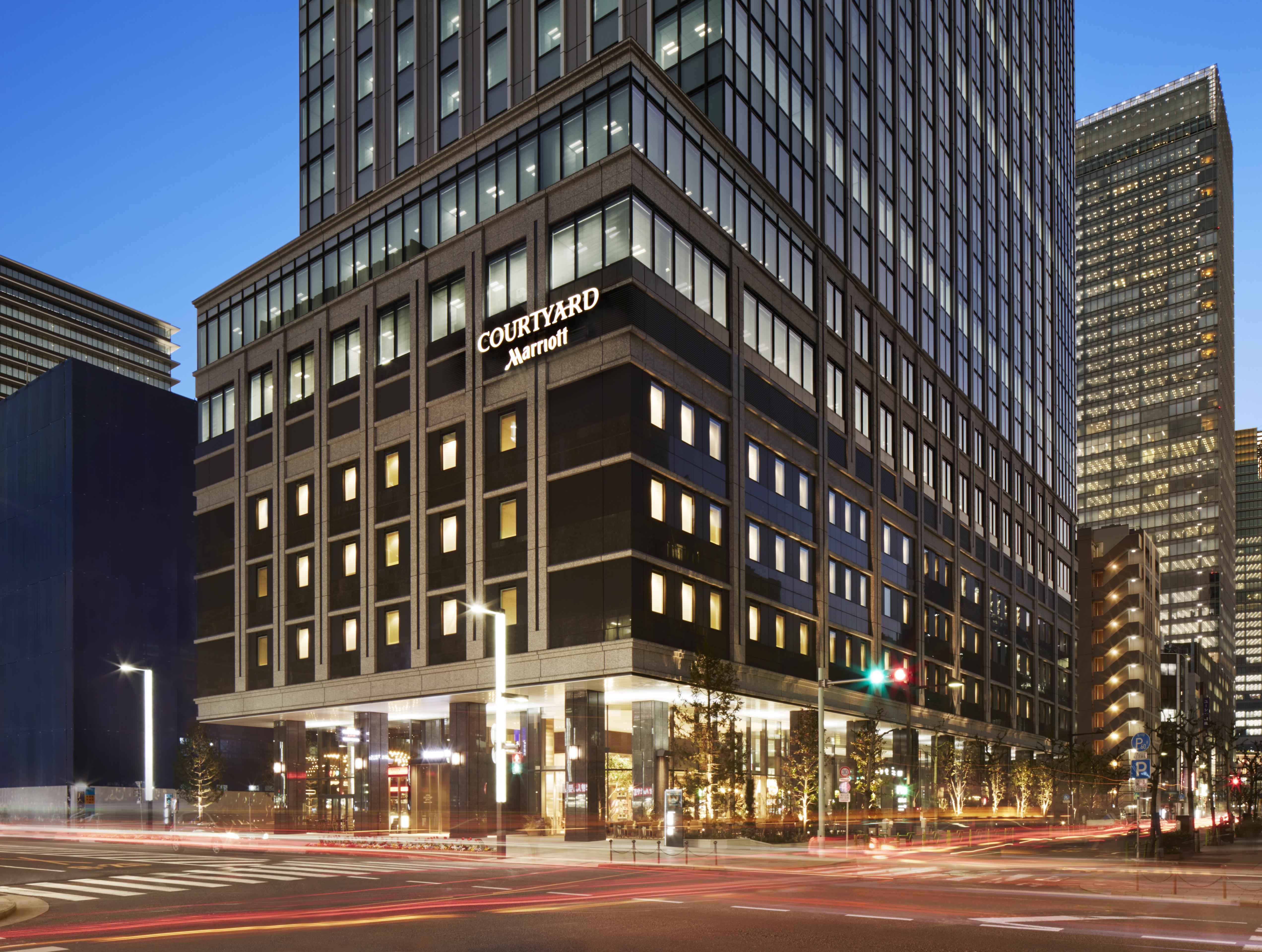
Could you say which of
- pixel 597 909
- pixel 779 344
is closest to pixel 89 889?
pixel 597 909

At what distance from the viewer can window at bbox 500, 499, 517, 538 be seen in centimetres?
5884

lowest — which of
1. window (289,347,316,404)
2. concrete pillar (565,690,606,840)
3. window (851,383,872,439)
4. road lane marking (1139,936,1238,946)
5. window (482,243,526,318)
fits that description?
concrete pillar (565,690,606,840)

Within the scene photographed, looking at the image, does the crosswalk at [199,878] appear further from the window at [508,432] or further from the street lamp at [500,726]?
the window at [508,432]

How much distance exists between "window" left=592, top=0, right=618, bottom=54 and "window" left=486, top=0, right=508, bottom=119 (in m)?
6.38

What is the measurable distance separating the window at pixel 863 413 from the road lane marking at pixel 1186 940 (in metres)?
56.7

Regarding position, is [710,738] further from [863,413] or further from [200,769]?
[200,769]

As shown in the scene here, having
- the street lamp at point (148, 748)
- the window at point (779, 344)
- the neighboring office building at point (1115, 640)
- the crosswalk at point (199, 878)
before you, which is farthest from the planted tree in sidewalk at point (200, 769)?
the neighboring office building at point (1115, 640)

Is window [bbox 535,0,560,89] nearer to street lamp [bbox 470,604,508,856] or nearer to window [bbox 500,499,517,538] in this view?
window [bbox 500,499,517,538]

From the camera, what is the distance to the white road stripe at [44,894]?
2794 cm

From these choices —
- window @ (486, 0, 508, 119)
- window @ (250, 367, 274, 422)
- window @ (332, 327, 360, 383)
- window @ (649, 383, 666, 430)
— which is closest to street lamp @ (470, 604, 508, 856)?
window @ (649, 383, 666, 430)

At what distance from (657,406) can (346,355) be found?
2256cm

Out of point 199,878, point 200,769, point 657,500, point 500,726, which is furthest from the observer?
point 200,769

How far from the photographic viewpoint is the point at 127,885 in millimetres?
31750

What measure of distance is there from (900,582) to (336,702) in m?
38.4
